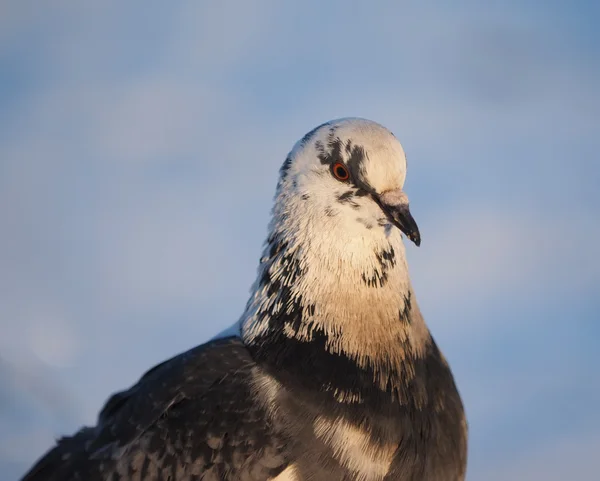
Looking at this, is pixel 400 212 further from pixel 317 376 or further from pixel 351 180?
pixel 317 376

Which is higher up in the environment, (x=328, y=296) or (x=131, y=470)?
(x=328, y=296)

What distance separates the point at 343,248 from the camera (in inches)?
359

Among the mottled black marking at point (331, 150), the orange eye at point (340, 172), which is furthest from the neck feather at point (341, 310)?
the mottled black marking at point (331, 150)

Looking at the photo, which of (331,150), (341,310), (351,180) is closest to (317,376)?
(341,310)

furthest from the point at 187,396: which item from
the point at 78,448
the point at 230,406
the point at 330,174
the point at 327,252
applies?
the point at 330,174

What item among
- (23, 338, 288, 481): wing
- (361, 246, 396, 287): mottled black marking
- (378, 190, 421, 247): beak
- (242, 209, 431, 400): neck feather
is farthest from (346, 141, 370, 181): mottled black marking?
(23, 338, 288, 481): wing

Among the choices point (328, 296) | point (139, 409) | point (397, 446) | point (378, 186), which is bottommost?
point (397, 446)

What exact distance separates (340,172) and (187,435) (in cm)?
270

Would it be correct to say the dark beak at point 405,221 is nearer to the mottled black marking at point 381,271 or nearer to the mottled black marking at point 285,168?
the mottled black marking at point 381,271

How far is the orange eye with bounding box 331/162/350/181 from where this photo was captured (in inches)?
357

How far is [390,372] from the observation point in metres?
8.95

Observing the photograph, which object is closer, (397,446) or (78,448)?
(397,446)

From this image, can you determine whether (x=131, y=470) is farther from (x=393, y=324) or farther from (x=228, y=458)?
(x=393, y=324)

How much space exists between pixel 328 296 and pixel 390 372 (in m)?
0.88
